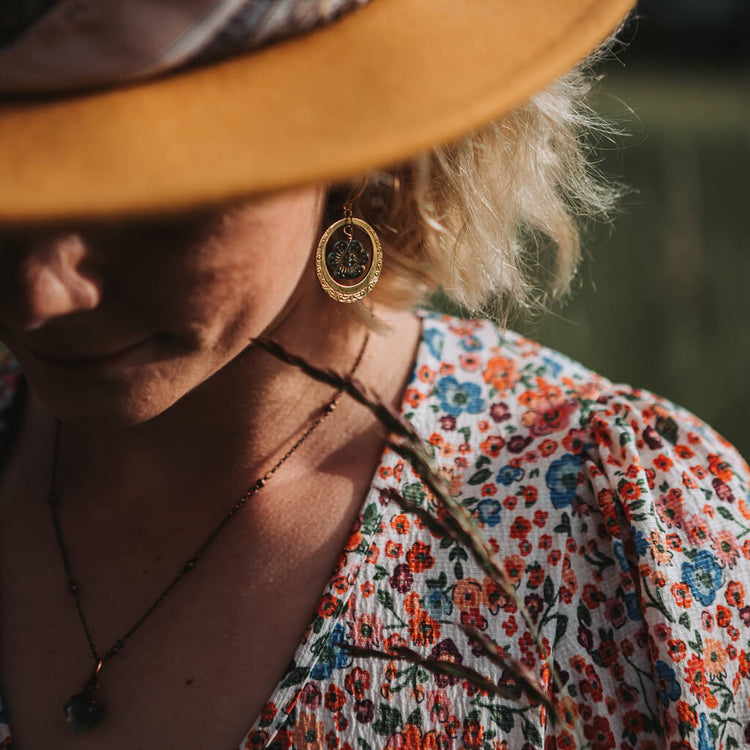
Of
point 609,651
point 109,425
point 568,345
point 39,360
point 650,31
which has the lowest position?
point 650,31

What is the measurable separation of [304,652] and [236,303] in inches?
19.9

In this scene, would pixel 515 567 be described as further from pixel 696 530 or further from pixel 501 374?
pixel 501 374

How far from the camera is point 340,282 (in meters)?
1.21

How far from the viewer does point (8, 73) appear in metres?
0.73

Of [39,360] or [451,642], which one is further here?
[451,642]

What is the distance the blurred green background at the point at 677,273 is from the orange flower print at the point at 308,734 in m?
0.91

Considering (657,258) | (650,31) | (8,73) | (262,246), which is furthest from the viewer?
(650,31)

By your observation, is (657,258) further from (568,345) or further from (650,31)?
(650,31)

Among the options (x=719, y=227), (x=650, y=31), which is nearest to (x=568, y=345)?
(x=719, y=227)

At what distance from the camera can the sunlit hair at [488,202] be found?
1.30 m

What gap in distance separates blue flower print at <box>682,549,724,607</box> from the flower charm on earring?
0.58m

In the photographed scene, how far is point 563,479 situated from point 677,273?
4565 millimetres

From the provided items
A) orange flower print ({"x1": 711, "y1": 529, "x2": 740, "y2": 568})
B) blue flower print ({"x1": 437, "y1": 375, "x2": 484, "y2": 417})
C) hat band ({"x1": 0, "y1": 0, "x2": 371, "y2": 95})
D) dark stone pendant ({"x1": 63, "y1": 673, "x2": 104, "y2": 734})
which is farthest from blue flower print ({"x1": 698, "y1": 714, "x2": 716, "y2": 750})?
hat band ({"x1": 0, "y1": 0, "x2": 371, "y2": 95})

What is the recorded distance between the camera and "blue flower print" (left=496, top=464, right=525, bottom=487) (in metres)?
1.32
